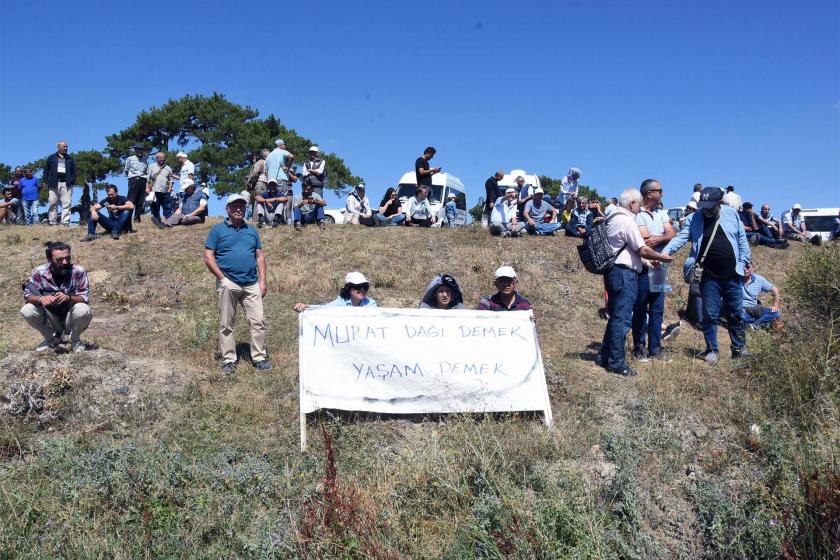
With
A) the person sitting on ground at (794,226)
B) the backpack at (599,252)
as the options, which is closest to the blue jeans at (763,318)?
the backpack at (599,252)

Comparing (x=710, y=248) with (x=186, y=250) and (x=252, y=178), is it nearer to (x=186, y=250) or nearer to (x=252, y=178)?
(x=186, y=250)

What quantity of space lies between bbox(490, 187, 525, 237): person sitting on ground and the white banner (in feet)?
28.0

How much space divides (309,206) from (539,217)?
16.9ft

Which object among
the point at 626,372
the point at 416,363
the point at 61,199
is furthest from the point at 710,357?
the point at 61,199

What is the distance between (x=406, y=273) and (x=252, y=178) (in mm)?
5582

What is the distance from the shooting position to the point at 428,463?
4.66 metres

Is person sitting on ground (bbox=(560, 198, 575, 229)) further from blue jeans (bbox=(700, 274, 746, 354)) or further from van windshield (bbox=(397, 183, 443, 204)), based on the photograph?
blue jeans (bbox=(700, 274, 746, 354))

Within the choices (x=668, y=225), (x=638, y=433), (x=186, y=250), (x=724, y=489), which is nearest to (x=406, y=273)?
(x=186, y=250)

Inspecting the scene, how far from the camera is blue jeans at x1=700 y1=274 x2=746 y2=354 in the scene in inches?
280

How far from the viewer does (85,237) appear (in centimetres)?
1352

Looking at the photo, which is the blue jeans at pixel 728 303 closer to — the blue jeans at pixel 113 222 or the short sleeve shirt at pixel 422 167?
the short sleeve shirt at pixel 422 167

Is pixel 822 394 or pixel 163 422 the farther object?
pixel 163 422

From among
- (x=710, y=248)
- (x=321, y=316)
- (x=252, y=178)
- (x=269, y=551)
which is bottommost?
(x=269, y=551)

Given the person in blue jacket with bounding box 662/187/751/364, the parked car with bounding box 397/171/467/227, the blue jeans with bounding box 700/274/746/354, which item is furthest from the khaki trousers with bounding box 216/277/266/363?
the parked car with bounding box 397/171/467/227
